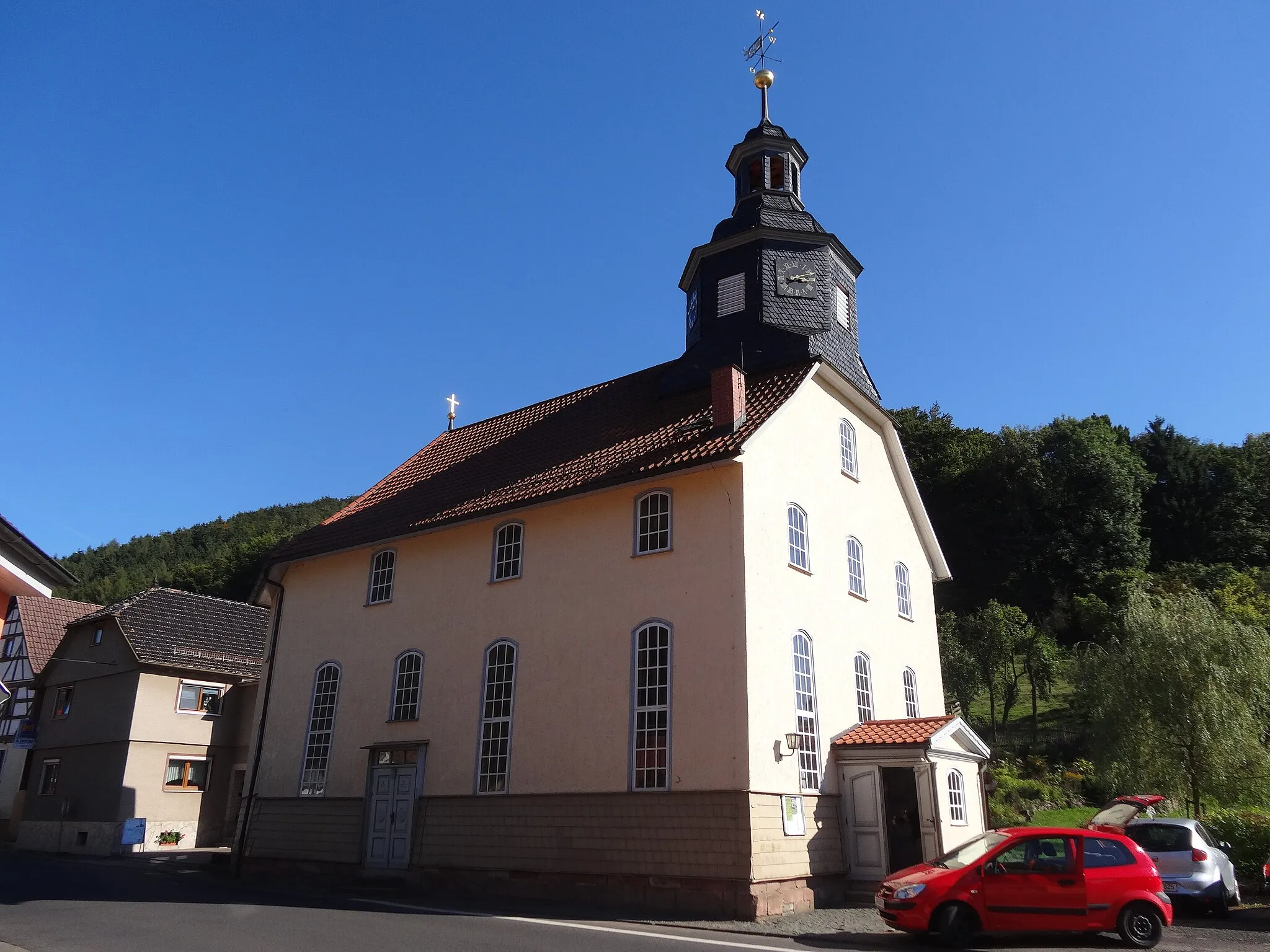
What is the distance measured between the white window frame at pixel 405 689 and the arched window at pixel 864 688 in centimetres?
Result: 914

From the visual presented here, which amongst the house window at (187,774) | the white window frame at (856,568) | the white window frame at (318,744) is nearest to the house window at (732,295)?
the white window frame at (856,568)

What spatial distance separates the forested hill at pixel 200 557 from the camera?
69.1m

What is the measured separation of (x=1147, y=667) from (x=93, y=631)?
111 ft

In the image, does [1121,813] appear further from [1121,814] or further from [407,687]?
[407,687]

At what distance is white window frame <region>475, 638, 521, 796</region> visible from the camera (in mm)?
17344

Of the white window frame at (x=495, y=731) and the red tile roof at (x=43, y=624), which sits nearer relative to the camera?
the white window frame at (x=495, y=731)

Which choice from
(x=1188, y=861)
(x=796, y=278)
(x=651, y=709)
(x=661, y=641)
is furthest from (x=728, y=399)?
(x=1188, y=861)

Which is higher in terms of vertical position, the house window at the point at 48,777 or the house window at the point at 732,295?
the house window at the point at 732,295

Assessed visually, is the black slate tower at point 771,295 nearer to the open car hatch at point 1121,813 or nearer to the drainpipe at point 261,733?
the open car hatch at point 1121,813

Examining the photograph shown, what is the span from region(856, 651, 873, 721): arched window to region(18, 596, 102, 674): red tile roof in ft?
101

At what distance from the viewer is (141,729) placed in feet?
96.0

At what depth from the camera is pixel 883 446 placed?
73.1 feet

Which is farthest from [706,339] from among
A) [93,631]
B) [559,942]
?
[93,631]

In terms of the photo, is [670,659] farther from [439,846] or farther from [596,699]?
[439,846]
